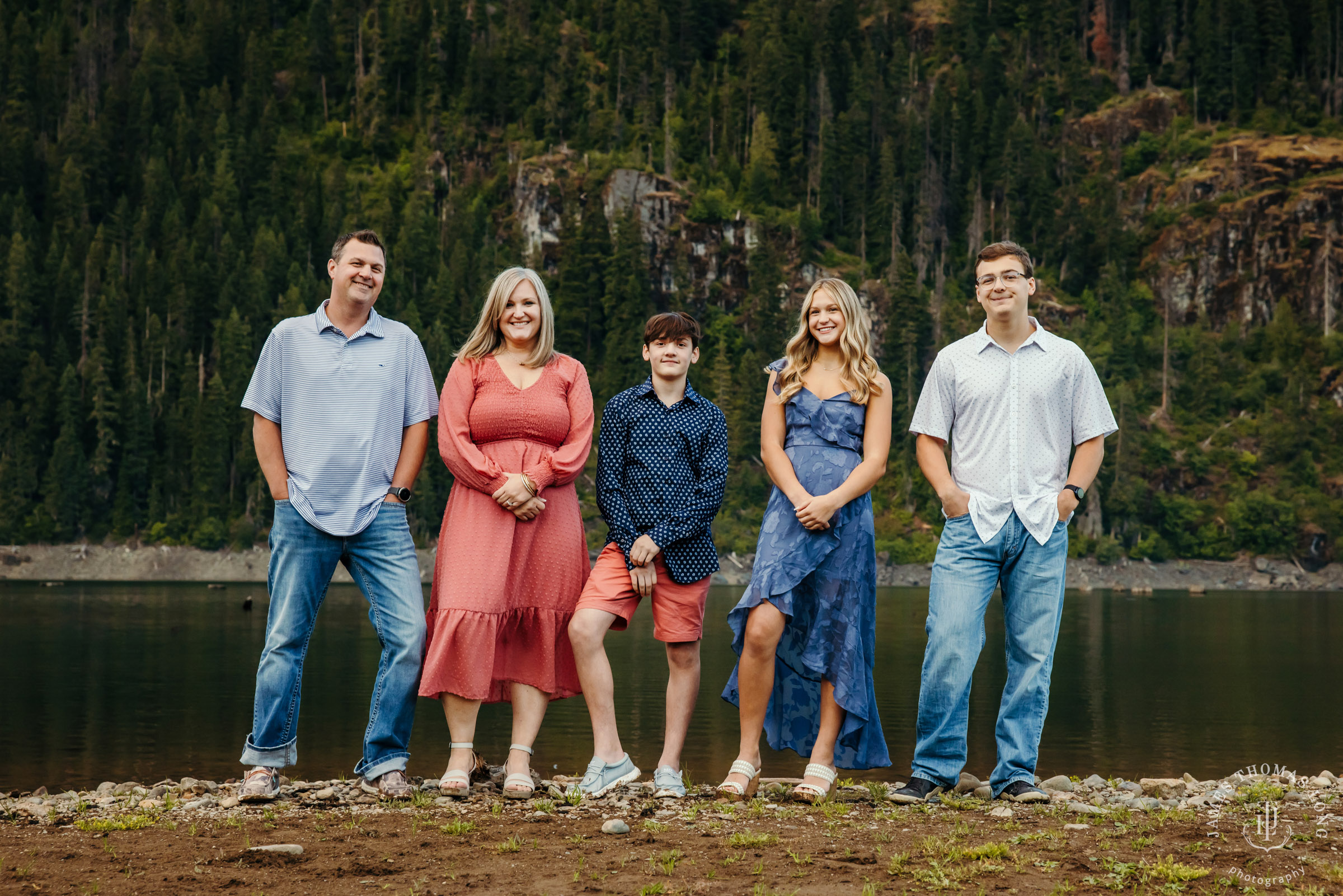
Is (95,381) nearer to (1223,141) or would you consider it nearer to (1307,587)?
(1307,587)

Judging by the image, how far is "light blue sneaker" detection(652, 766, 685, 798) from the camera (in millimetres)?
7746

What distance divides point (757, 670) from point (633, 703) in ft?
53.7

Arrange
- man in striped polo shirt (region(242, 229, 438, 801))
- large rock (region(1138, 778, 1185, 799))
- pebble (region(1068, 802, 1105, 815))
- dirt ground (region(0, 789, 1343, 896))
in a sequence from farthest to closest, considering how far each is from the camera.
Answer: large rock (region(1138, 778, 1185, 799))
man in striped polo shirt (region(242, 229, 438, 801))
pebble (region(1068, 802, 1105, 815))
dirt ground (region(0, 789, 1343, 896))

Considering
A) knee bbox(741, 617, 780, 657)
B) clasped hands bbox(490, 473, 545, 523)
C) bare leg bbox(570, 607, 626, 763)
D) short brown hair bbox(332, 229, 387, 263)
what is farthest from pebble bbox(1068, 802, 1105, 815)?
short brown hair bbox(332, 229, 387, 263)

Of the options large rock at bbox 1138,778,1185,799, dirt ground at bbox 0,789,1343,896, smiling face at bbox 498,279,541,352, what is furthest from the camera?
large rock at bbox 1138,778,1185,799

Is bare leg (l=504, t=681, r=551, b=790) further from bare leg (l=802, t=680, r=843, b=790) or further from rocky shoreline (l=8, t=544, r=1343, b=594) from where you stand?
rocky shoreline (l=8, t=544, r=1343, b=594)

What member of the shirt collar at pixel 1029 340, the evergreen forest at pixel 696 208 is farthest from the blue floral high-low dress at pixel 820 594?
the evergreen forest at pixel 696 208

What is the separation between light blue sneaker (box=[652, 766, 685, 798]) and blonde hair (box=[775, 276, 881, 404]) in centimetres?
250

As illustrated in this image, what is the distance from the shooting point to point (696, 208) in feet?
445

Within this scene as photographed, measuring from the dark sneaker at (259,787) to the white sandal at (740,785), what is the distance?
279 centimetres

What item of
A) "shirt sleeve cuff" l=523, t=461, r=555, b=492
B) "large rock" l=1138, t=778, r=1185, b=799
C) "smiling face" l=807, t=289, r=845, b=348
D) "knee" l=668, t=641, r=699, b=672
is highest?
"smiling face" l=807, t=289, r=845, b=348

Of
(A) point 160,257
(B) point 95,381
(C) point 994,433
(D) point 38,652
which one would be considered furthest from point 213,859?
(A) point 160,257

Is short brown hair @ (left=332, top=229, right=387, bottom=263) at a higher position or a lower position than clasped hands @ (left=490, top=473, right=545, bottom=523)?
higher

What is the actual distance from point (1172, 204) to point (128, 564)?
117530mm
